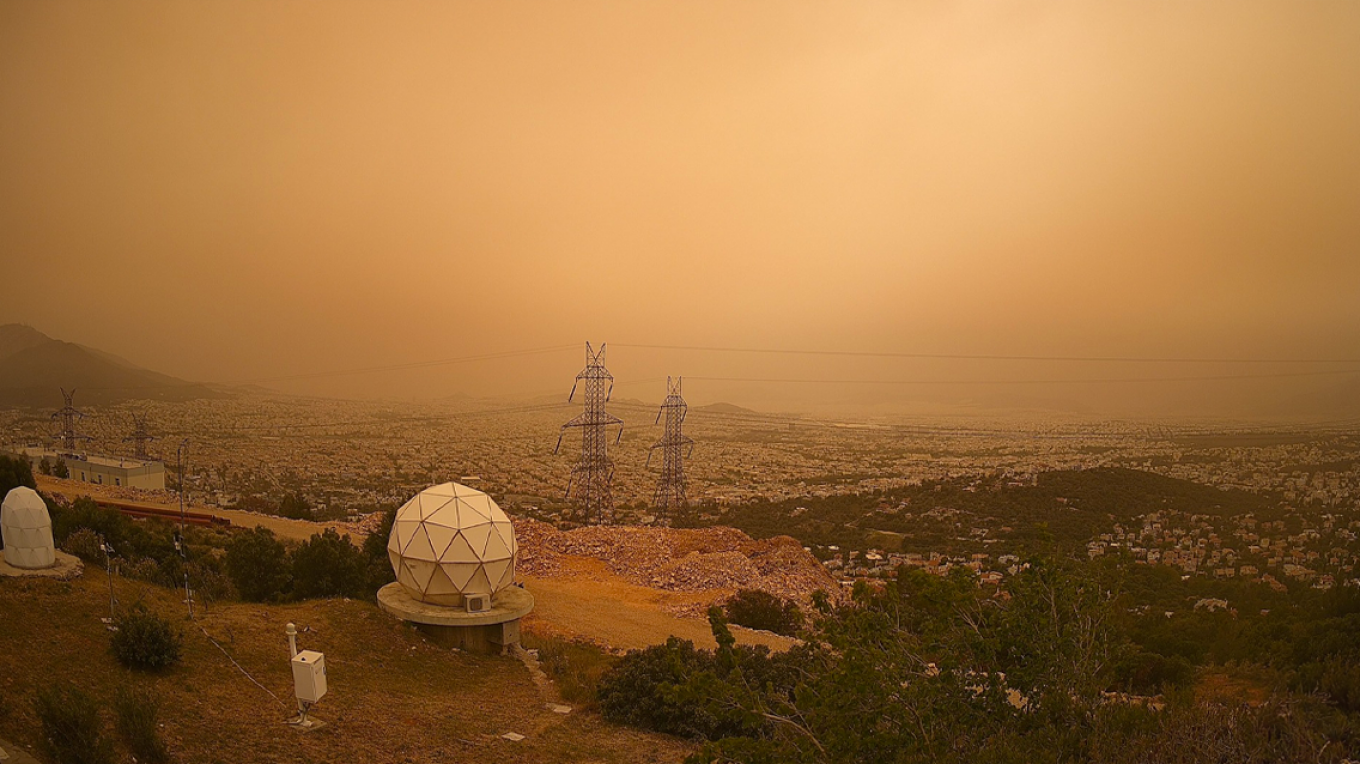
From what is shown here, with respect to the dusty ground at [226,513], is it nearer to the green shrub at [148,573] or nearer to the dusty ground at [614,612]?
the dusty ground at [614,612]

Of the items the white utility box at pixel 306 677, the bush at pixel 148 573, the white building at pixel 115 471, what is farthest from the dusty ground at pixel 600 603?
the white utility box at pixel 306 677

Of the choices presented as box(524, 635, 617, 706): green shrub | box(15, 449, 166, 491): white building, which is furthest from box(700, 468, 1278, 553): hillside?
box(15, 449, 166, 491): white building

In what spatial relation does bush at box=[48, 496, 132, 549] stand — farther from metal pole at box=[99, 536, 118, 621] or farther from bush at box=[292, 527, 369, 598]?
bush at box=[292, 527, 369, 598]

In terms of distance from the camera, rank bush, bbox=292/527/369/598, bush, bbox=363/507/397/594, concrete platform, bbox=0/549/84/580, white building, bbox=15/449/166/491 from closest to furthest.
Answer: concrete platform, bbox=0/549/84/580
bush, bbox=292/527/369/598
bush, bbox=363/507/397/594
white building, bbox=15/449/166/491

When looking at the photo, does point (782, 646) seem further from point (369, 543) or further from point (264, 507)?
point (264, 507)

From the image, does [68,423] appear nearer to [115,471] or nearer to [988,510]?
[115,471]

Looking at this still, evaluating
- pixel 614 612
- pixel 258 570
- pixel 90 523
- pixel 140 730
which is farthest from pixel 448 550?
pixel 90 523
